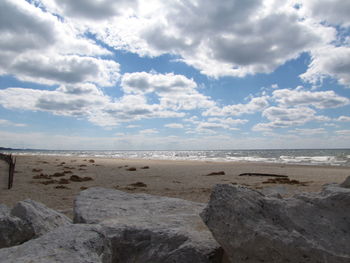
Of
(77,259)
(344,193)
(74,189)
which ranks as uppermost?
(344,193)

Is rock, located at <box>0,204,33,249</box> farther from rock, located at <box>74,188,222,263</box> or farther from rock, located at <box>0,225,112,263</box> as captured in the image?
rock, located at <box>0,225,112,263</box>

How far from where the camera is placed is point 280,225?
317 cm

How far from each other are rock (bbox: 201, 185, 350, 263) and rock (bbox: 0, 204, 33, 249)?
2553 millimetres

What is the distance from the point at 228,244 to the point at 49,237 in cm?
186

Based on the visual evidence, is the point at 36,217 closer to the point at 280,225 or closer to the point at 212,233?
the point at 212,233

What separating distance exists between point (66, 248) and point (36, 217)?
2285 millimetres

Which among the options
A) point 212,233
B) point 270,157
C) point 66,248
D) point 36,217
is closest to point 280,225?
point 212,233

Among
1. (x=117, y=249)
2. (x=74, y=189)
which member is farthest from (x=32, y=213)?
(x=74, y=189)

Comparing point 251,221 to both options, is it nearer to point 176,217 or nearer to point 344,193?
point 344,193

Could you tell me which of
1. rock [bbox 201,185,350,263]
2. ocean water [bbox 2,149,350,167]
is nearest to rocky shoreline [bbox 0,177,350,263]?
rock [bbox 201,185,350,263]

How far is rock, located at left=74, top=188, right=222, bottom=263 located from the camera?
11.8 feet

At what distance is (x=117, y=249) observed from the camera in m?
3.92

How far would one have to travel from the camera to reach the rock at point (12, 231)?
3896 mm

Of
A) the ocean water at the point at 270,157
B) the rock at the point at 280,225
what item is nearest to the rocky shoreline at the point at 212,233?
the rock at the point at 280,225
